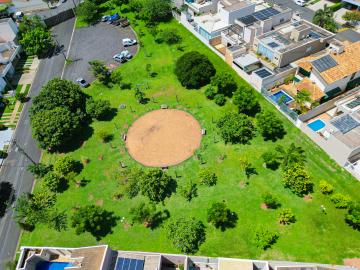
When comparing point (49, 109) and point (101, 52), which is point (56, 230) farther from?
point (101, 52)

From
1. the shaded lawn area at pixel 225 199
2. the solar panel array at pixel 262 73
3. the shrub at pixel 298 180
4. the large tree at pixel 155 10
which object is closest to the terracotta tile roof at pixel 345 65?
the solar panel array at pixel 262 73

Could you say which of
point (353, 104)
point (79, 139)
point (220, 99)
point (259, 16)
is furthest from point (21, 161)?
point (353, 104)

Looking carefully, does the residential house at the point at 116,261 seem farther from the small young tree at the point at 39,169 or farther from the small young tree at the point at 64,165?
the small young tree at the point at 39,169

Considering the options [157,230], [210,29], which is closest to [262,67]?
[210,29]

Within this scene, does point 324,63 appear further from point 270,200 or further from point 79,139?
point 79,139

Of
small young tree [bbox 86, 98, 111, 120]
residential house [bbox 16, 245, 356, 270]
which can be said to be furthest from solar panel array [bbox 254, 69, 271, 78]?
residential house [bbox 16, 245, 356, 270]

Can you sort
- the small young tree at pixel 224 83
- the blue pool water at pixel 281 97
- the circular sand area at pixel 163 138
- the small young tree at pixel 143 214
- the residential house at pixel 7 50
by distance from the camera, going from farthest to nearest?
the residential house at pixel 7 50, the small young tree at pixel 224 83, the blue pool water at pixel 281 97, the circular sand area at pixel 163 138, the small young tree at pixel 143 214
